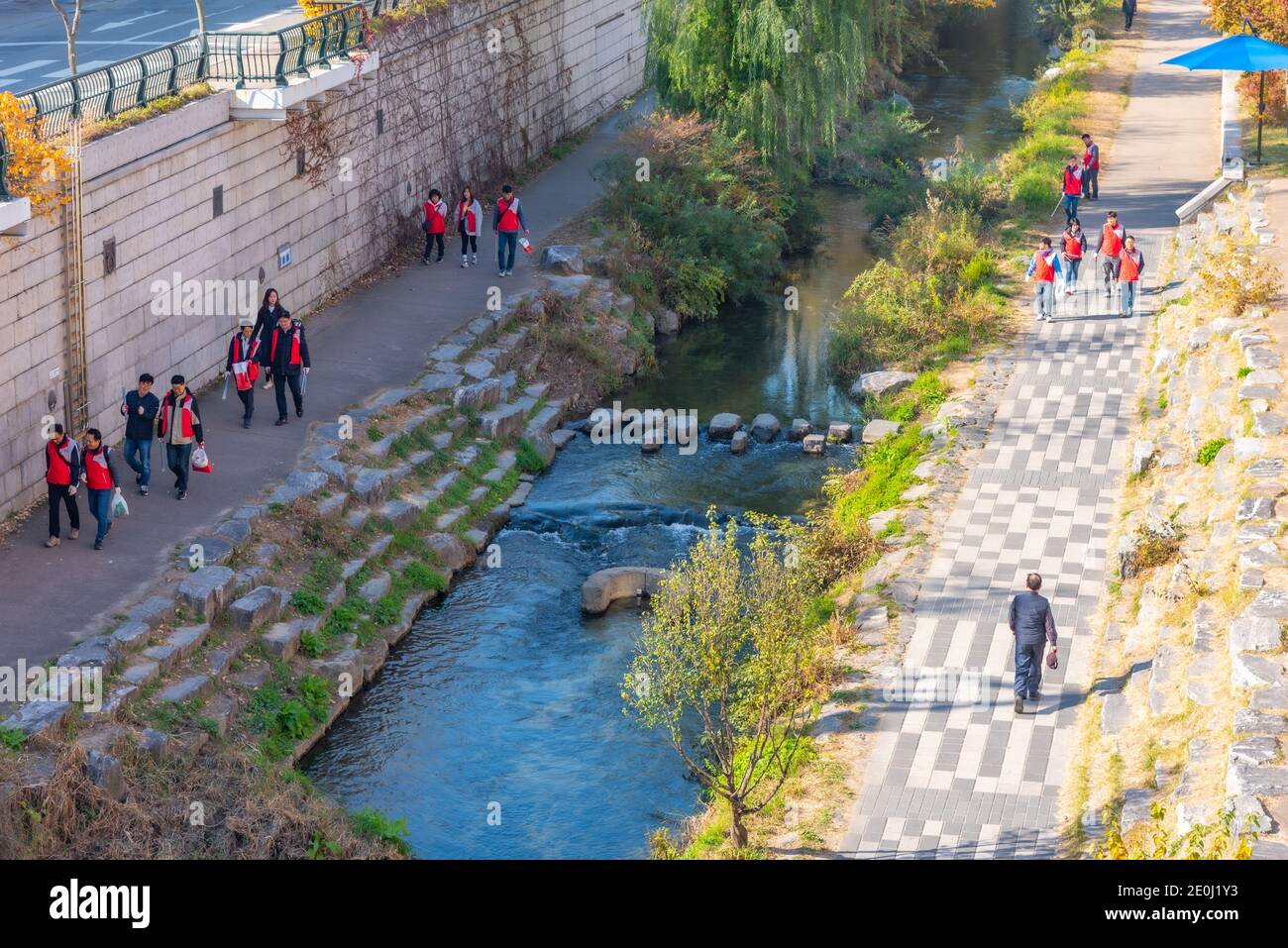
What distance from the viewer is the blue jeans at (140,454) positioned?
18.3m

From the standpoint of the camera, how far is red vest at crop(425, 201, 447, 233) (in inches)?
1073

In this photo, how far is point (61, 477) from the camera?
1678 cm

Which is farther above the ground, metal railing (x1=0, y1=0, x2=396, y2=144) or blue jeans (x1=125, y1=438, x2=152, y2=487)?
metal railing (x1=0, y1=0, x2=396, y2=144)

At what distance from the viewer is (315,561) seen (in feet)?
60.4

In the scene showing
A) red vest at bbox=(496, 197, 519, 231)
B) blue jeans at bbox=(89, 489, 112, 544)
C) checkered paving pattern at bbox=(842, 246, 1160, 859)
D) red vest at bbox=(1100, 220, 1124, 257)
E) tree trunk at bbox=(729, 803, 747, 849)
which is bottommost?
tree trunk at bbox=(729, 803, 747, 849)

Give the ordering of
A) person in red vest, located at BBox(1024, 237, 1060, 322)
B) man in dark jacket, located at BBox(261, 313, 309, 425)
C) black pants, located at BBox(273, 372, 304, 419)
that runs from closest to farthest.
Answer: man in dark jacket, located at BBox(261, 313, 309, 425), black pants, located at BBox(273, 372, 304, 419), person in red vest, located at BBox(1024, 237, 1060, 322)

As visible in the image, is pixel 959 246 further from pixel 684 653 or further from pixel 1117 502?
pixel 684 653

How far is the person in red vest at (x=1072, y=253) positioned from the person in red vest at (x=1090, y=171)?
4134 millimetres

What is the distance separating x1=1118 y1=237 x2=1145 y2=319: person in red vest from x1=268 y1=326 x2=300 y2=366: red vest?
41.5 feet

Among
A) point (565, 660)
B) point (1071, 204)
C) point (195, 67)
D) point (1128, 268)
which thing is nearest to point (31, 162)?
point (195, 67)

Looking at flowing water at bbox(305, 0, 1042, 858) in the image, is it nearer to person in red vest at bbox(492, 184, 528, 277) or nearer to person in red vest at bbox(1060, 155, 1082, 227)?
person in red vest at bbox(492, 184, 528, 277)

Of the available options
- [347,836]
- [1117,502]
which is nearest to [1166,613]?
[1117,502]

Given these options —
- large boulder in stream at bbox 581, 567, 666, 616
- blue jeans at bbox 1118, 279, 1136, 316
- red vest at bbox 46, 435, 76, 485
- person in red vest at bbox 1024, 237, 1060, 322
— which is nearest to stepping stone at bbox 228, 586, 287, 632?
red vest at bbox 46, 435, 76, 485

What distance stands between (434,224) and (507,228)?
1.34 meters
